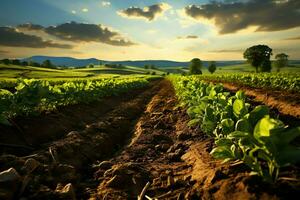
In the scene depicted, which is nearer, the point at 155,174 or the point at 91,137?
the point at 155,174

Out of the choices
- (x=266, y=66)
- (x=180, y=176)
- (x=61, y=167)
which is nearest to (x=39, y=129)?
(x=61, y=167)

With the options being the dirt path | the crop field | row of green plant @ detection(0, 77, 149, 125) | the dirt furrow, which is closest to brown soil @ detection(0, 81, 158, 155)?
the crop field

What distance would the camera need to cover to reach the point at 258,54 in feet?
259

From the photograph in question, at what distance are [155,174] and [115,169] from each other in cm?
62

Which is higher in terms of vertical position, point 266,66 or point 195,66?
point 266,66

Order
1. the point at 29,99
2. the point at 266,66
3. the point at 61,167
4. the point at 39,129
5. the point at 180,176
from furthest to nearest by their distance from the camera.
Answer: the point at 266,66
the point at 29,99
the point at 39,129
the point at 61,167
the point at 180,176

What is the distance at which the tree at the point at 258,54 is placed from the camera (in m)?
79.3

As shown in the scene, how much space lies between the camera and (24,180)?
3.89 m

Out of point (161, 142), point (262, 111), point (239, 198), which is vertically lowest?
point (161, 142)

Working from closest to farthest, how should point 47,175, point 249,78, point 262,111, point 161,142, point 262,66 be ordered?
point 262,111 → point 47,175 → point 161,142 → point 249,78 → point 262,66

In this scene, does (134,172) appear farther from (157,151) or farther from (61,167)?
(157,151)

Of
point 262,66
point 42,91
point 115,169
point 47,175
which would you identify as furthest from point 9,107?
point 262,66

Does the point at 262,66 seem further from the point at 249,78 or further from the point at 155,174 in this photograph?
the point at 155,174

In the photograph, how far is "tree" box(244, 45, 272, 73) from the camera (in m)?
79.3
